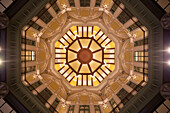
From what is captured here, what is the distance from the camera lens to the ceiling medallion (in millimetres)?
22297

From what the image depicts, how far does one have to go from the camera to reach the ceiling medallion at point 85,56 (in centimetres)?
2230

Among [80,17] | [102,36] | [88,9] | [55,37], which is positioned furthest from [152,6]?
[55,37]

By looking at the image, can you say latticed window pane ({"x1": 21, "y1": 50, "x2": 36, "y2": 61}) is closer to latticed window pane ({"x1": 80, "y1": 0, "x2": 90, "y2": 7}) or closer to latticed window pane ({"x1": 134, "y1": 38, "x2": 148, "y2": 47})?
latticed window pane ({"x1": 80, "y1": 0, "x2": 90, "y2": 7})

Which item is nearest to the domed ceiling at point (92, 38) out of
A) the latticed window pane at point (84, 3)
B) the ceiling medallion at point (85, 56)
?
the latticed window pane at point (84, 3)

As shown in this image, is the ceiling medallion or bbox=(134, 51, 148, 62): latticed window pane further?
the ceiling medallion

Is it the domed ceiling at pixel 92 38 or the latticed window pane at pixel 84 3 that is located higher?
the latticed window pane at pixel 84 3

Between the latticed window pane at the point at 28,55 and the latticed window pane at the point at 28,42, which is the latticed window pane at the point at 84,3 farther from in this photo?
the latticed window pane at the point at 28,55

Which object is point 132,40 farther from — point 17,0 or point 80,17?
point 17,0

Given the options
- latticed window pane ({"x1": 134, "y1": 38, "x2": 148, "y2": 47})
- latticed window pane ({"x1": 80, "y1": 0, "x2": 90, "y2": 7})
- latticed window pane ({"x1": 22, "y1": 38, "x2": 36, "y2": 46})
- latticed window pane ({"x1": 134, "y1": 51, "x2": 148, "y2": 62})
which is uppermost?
latticed window pane ({"x1": 80, "y1": 0, "x2": 90, "y2": 7})

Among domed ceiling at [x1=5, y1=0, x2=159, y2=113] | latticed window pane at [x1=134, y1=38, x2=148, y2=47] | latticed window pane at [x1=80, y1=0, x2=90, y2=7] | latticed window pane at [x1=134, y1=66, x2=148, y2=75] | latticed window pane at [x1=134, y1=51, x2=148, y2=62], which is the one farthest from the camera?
latticed window pane at [x1=80, y1=0, x2=90, y2=7]

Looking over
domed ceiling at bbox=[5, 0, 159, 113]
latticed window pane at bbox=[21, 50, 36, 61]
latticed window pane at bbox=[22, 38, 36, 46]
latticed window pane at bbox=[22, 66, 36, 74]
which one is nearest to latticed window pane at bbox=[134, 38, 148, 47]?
domed ceiling at bbox=[5, 0, 159, 113]

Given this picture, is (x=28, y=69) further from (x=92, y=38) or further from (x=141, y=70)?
(x=141, y=70)

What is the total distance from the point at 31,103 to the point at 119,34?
14.7 m

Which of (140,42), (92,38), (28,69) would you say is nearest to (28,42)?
(28,69)
